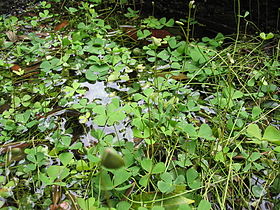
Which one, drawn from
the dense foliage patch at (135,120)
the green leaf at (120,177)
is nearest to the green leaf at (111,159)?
the dense foliage patch at (135,120)

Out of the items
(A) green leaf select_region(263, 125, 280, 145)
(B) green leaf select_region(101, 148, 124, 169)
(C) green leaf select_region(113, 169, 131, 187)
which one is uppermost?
(B) green leaf select_region(101, 148, 124, 169)

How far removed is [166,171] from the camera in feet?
3.91

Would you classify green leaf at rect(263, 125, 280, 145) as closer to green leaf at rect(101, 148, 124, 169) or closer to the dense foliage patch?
the dense foliage patch

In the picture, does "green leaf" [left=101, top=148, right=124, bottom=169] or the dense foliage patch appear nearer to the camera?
"green leaf" [left=101, top=148, right=124, bottom=169]

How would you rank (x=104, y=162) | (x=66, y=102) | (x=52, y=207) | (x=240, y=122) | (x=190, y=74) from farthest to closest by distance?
(x=190, y=74) < (x=66, y=102) < (x=240, y=122) < (x=52, y=207) < (x=104, y=162)

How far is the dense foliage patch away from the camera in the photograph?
3.71ft

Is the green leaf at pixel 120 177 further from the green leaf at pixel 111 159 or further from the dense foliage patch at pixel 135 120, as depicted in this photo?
the green leaf at pixel 111 159

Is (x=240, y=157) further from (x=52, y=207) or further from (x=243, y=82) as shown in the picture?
(x=52, y=207)

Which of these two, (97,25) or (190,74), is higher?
(97,25)

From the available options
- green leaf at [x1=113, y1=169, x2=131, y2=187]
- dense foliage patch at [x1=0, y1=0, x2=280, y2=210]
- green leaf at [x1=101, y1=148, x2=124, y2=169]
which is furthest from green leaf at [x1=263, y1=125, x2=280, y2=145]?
green leaf at [x1=101, y1=148, x2=124, y2=169]

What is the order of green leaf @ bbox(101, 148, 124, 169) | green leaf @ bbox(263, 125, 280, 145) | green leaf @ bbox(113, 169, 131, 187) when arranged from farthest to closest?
green leaf @ bbox(263, 125, 280, 145)
green leaf @ bbox(113, 169, 131, 187)
green leaf @ bbox(101, 148, 124, 169)

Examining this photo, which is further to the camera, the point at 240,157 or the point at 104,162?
the point at 240,157

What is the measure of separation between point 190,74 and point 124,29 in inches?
28.3

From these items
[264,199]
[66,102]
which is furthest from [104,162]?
[66,102]
